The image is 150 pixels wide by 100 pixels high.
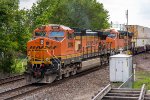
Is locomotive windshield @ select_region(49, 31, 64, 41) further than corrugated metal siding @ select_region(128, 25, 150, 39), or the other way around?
corrugated metal siding @ select_region(128, 25, 150, 39)

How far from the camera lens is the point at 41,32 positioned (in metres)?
20.9

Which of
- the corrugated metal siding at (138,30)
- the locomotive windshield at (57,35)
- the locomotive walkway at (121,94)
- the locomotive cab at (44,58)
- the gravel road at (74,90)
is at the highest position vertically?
the corrugated metal siding at (138,30)

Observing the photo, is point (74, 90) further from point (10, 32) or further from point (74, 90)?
point (10, 32)

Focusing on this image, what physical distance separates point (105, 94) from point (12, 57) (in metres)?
13.3

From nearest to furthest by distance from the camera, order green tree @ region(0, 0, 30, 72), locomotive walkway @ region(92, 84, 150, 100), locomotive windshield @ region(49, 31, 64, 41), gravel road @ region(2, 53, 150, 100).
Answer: locomotive walkway @ region(92, 84, 150, 100)
gravel road @ region(2, 53, 150, 100)
locomotive windshield @ region(49, 31, 64, 41)
green tree @ region(0, 0, 30, 72)

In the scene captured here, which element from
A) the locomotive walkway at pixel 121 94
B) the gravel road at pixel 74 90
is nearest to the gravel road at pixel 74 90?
the gravel road at pixel 74 90

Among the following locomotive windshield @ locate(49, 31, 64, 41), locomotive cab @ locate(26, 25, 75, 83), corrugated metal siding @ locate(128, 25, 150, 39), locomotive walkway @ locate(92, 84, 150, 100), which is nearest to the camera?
locomotive walkway @ locate(92, 84, 150, 100)

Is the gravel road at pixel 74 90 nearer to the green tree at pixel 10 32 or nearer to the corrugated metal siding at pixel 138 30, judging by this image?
the green tree at pixel 10 32

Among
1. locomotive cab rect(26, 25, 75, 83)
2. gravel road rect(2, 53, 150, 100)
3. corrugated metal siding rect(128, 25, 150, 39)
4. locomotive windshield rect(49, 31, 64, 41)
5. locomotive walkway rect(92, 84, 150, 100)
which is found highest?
corrugated metal siding rect(128, 25, 150, 39)

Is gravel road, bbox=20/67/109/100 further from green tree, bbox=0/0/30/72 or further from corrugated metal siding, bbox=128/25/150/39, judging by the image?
corrugated metal siding, bbox=128/25/150/39

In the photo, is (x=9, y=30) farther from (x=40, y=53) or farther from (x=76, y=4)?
(x=76, y=4)

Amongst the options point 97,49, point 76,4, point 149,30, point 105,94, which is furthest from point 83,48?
point 149,30

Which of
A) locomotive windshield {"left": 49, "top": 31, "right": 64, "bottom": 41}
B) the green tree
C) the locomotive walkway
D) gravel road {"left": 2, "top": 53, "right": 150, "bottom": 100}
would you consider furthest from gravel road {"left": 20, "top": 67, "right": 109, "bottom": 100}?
the green tree

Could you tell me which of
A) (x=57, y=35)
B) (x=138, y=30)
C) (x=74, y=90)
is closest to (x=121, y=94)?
(x=74, y=90)
